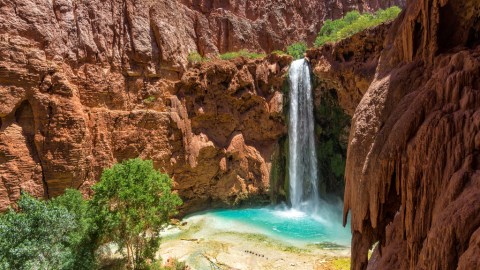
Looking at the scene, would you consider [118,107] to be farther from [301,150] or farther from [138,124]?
[301,150]

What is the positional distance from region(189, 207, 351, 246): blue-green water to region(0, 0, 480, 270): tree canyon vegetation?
0.66ft

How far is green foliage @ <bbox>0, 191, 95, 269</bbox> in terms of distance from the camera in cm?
887

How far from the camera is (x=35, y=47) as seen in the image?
15.3 metres

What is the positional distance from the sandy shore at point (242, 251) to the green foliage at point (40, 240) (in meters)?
4.35

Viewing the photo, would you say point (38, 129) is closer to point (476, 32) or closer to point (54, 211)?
point (54, 211)

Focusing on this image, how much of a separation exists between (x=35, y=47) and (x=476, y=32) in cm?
1798

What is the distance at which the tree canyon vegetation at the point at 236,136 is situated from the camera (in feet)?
15.2

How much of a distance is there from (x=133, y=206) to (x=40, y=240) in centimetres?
309

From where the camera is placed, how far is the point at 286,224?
62.1 feet

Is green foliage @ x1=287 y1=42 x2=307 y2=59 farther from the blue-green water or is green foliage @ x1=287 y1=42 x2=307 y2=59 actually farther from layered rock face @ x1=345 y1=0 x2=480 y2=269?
layered rock face @ x1=345 y1=0 x2=480 y2=269

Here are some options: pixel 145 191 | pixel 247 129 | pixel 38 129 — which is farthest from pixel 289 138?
pixel 38 129

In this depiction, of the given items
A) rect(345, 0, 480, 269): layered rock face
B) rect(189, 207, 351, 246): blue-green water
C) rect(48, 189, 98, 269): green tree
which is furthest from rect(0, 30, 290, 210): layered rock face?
rect(345, 0, 480, 269): layered rock face

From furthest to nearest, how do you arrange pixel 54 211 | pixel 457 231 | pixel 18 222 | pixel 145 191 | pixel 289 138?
pixel 289 138 < pixel 145 191 < pixel 54 211 < pixel 18 222 < pixel 457 231

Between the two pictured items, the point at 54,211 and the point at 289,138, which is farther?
the point at 289,138
